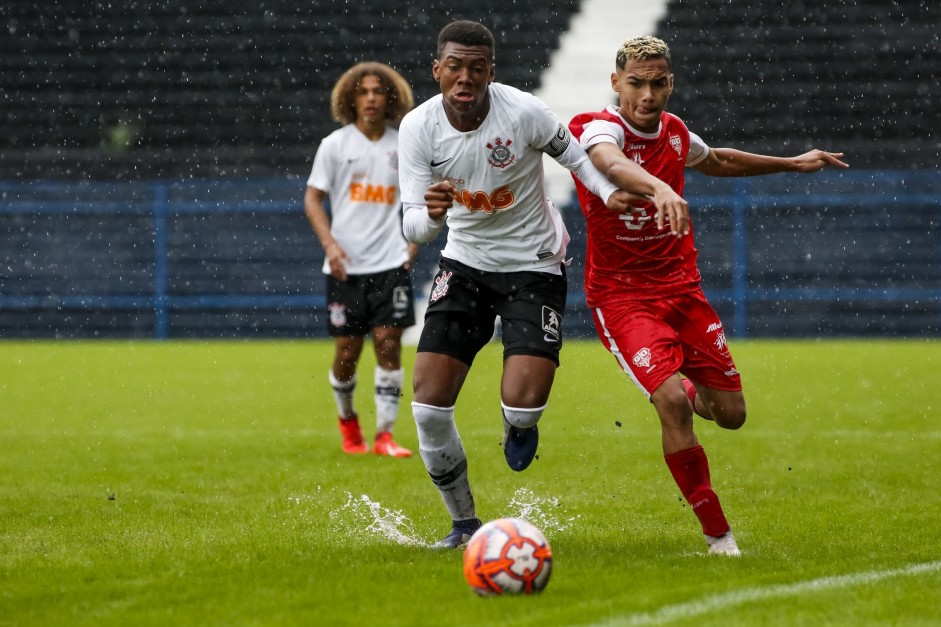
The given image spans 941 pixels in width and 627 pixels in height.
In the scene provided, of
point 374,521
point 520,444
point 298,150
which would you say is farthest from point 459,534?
point 298,150

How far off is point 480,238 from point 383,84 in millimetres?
3328

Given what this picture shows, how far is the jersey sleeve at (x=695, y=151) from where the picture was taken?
5.55 metres

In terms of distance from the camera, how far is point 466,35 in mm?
4973

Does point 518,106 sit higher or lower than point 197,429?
higher

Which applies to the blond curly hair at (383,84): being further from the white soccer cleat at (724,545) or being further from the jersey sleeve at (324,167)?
the white soccer cleat at (724,545)

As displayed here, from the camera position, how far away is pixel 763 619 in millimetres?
3816

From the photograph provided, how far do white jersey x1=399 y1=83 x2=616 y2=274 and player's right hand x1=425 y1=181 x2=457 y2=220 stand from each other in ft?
0.76

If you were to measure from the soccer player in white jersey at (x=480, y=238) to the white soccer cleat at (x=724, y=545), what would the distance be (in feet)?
2.69

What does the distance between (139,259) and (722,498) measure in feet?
44.7

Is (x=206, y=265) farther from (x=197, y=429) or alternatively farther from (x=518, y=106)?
(x=518, y=106)

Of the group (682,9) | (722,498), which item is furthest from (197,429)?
(682,9)

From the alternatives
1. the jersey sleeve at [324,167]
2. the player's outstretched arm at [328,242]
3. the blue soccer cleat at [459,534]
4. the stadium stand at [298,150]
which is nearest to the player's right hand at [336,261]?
the player's outstretched arm at [328,242]

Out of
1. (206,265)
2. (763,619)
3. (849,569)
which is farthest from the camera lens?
(206,265)

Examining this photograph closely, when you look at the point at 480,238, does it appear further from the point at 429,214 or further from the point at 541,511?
the point at 541,511
